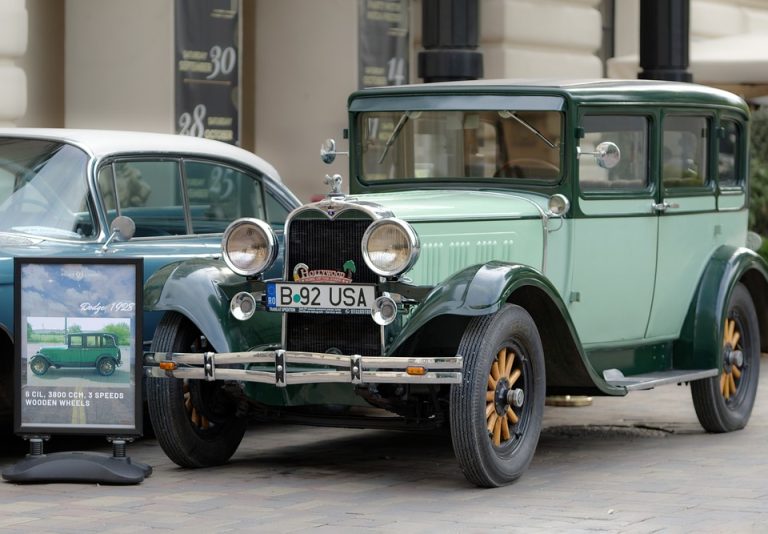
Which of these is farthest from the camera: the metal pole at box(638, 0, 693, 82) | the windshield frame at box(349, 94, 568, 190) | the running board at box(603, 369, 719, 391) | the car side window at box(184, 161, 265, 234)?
the metal pole at box(638, 0, 693, 82)

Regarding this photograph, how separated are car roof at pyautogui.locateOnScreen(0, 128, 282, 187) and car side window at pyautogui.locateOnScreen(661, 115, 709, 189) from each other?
87.9 inches

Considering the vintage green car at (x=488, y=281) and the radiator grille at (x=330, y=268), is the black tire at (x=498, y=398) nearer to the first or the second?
the vintage green car at (x=488, y=281)

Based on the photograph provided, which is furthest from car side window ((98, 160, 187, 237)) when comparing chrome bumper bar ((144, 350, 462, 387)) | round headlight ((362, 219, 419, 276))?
round headlight ((362, 219, 419, 276))

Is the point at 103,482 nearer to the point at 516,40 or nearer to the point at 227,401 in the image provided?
the point at 227,401

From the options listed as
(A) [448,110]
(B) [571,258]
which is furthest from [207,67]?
(B) [571,258]

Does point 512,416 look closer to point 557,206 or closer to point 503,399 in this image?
point 503,399

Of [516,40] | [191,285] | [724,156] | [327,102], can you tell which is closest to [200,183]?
[191,285]

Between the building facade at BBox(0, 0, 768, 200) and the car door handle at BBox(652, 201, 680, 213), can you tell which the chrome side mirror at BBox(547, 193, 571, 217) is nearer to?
the car door handle at BBox(652, 201, 680, 213)

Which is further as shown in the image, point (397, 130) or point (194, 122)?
point (194, 122)

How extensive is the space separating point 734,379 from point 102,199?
11.5ft

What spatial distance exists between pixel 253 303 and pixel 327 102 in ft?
27.1

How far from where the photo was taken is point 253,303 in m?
6.82

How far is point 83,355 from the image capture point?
264 inches

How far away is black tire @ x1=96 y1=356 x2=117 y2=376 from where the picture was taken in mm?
6684
